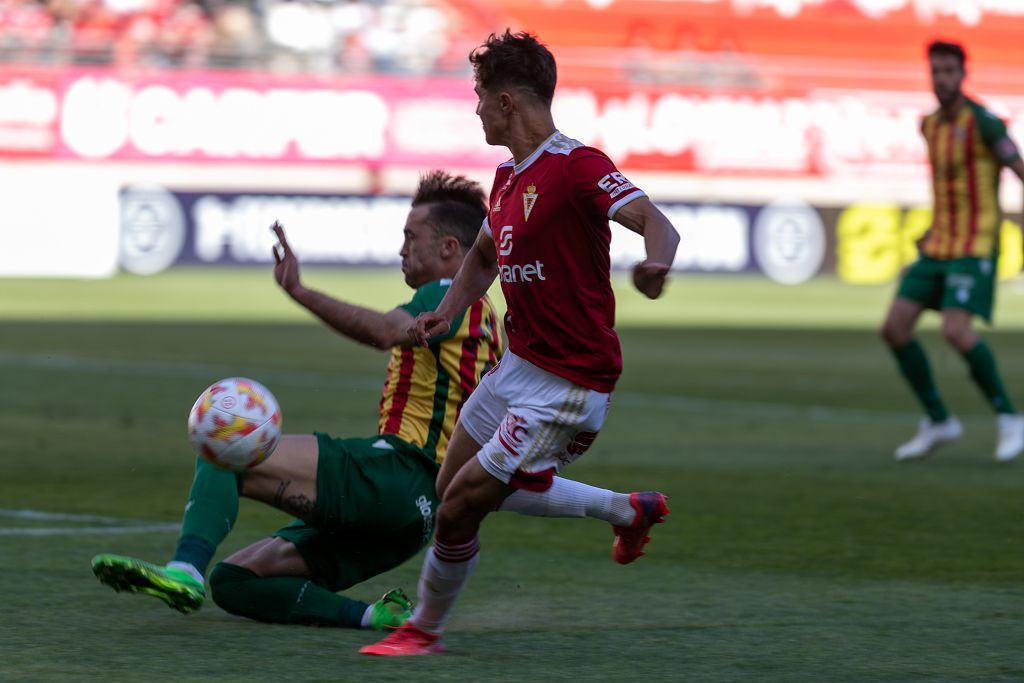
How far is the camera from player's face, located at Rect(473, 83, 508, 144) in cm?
471

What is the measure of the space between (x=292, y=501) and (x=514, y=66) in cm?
135

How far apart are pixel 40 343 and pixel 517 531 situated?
9.59 meters

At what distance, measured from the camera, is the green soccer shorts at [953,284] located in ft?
31.1

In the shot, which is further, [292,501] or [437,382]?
[437,382]

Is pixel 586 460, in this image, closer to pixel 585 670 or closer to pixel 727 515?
pixel 727 515

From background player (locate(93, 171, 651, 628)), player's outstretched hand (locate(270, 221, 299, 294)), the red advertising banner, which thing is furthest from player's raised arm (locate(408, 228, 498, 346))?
the red advertising banner

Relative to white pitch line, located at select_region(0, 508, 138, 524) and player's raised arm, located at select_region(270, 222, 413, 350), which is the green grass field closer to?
white pitch line, located at select_region(0, 508, 138, 524)

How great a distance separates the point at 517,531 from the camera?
724 centimetres

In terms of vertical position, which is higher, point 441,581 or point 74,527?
point 441,581

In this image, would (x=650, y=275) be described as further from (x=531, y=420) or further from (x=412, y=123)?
(x=412, y=123)

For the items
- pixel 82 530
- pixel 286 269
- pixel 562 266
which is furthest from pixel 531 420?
pixel 82 530

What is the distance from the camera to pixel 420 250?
17.4ft

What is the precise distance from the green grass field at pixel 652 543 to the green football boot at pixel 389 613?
10 centimetres

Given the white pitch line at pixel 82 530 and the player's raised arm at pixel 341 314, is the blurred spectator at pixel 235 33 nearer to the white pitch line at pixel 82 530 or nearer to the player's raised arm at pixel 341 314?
the white pitch line at pixel 82 530
